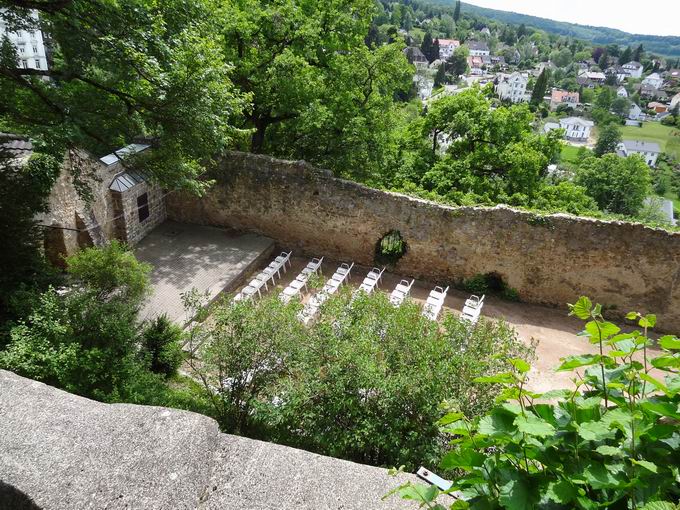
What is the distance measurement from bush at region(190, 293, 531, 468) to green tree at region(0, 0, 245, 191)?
4.50 metres

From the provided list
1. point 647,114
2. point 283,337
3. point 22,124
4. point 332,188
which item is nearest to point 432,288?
point 332,188

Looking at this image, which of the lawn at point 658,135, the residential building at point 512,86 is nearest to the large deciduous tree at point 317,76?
→ the lawn at point 658,135

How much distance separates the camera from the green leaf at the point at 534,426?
2.23 m

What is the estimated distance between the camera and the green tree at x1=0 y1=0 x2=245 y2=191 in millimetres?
8859

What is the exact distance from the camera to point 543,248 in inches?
486

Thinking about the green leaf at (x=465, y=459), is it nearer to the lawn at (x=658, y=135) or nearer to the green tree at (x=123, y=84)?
the green tree at (x=123, y=84)

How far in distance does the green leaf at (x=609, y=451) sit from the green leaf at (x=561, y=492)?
21 centimetres

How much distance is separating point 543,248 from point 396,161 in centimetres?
675

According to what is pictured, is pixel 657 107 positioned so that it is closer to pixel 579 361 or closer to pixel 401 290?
pixel 401 290

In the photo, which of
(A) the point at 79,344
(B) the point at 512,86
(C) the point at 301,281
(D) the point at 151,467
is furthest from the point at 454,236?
(B) the point at 512,86

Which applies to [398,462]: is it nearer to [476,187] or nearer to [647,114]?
[476,187]

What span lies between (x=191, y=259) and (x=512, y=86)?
152 metres

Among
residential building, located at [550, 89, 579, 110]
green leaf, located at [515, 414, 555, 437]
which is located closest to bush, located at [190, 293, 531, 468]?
green leaf, located at [515, 414, 555, 437]

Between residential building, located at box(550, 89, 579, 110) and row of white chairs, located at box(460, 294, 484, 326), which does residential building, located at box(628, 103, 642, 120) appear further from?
row of white chairs, located at box(460, 294, 484, 326)
